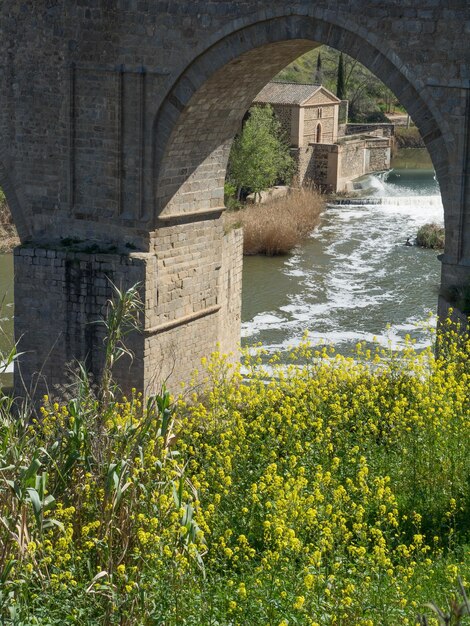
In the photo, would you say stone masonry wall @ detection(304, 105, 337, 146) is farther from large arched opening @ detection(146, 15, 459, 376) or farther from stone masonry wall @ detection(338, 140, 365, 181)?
large arched opening @ detection(146, 15, 459, 376)

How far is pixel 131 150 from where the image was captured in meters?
11.6

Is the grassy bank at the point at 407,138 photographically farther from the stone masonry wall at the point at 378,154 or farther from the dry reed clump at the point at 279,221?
the dry reed clump at the point at 279,221

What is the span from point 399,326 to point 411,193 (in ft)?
50.5

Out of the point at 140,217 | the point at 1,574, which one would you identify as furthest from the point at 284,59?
the point at 1,574

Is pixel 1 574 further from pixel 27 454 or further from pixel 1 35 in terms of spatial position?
pixel 1 35

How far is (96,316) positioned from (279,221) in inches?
509

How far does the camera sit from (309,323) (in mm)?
18016

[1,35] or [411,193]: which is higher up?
[1,35]

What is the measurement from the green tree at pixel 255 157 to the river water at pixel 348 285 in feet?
6.00

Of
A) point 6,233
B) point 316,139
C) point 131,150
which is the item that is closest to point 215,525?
point 131,150

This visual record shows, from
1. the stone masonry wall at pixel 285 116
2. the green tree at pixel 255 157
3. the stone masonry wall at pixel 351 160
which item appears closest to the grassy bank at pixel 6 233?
the green tree at pixel 255 157

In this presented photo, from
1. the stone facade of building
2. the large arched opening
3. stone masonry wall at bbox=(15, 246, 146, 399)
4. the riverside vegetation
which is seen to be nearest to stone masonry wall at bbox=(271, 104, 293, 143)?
the stone facade of building

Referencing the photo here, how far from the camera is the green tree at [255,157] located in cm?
2869

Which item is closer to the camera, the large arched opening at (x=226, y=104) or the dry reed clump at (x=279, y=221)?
the large arched opening at (x=226, y=104)
